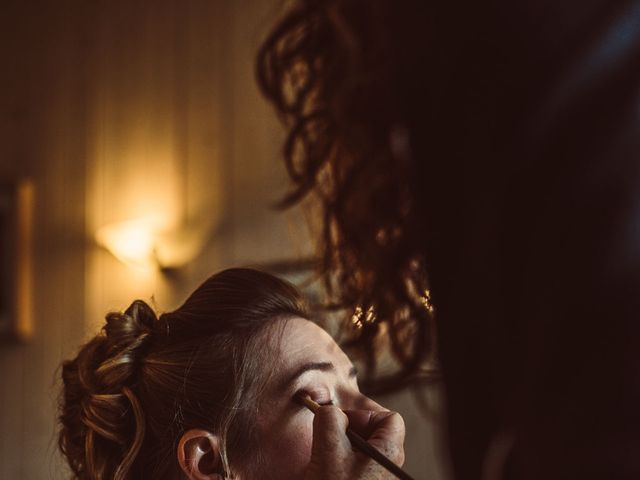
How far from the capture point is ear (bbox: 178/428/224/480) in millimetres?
1192

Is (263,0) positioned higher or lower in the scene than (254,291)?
higher

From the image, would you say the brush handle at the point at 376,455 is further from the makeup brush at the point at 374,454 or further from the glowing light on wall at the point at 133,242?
the glowing light on wall at the point at 133,242

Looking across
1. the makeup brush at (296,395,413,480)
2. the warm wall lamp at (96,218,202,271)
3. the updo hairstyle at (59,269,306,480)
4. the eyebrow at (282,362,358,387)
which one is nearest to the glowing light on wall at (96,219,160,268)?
the warm wall lamp at (96,218,202,271)

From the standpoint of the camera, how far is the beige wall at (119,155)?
9.19 ft

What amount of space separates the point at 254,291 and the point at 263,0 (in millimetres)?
1746

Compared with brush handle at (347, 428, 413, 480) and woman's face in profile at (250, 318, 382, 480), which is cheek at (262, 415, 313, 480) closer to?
woman's face in profile at (250, 318, 382, 480)

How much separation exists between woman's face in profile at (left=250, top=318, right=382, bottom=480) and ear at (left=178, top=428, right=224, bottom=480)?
68mm

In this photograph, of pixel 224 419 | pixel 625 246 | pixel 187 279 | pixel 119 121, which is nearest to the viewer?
pixel 625 246

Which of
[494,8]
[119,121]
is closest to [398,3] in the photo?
[494,8]

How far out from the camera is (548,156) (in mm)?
345

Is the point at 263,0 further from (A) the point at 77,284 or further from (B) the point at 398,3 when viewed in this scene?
(B) the point at 398,3

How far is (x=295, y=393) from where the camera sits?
48.4 inches

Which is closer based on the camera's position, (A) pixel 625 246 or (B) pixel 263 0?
(A) pixel 625 246

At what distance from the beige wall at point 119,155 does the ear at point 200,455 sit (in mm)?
1314
